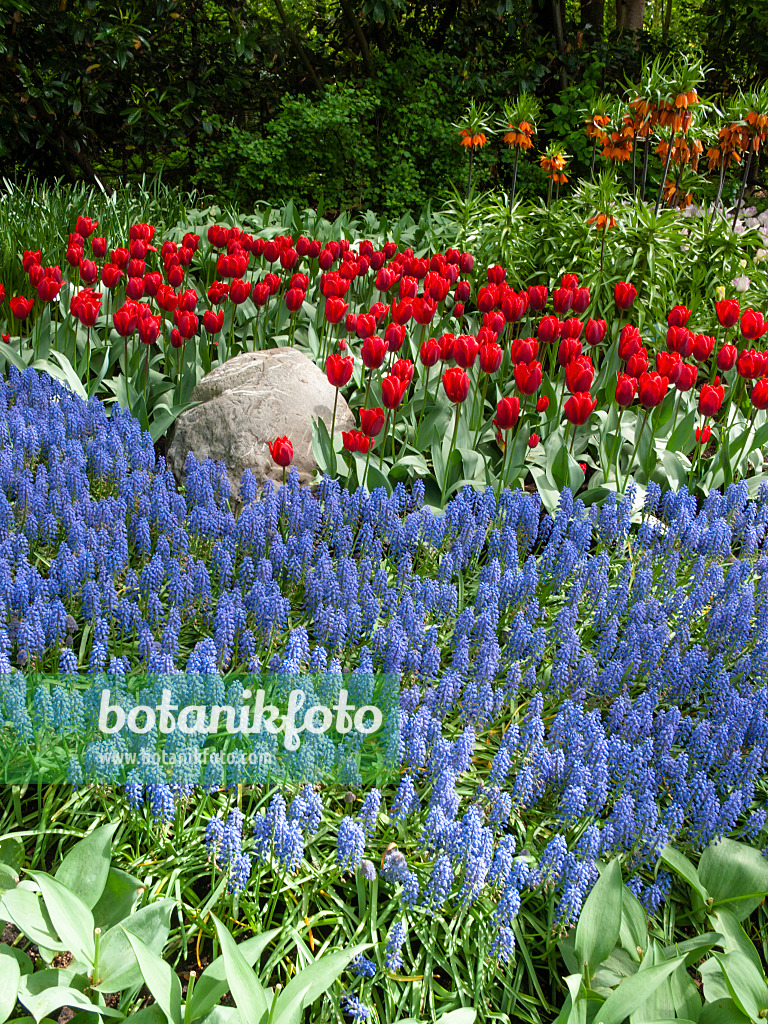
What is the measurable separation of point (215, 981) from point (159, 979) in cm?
13

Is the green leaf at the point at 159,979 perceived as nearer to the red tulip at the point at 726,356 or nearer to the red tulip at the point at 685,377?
the red tulip at the point at 685,377

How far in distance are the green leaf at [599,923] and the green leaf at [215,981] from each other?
2.25ft

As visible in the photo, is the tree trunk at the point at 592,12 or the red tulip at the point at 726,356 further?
the tree trunk at the point at 592,12

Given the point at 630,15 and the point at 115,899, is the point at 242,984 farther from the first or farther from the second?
the point at 630,15

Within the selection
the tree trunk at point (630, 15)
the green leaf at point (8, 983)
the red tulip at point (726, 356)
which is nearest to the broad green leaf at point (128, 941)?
the green leaf at point (8, 983)

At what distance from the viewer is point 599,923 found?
6.48ft

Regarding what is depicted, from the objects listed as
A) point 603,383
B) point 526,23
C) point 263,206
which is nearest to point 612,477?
point 603,383

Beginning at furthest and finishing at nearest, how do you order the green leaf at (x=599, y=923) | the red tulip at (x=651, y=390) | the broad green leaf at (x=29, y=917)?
the red tulip at (x=651, y=390), the green leaf at (x=599, y=923), the broad green leaf at (x=29, y=917)

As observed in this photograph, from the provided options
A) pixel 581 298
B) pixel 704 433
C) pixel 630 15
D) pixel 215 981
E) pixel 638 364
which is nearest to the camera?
pixel 215 981

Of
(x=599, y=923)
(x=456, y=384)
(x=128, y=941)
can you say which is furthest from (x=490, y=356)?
(x=128, y=941)

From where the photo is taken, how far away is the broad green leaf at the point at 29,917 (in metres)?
1.80

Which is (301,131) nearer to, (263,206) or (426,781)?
(263,206)

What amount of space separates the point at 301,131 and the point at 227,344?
482 centimetres

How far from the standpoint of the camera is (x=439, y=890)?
1.99 meters
